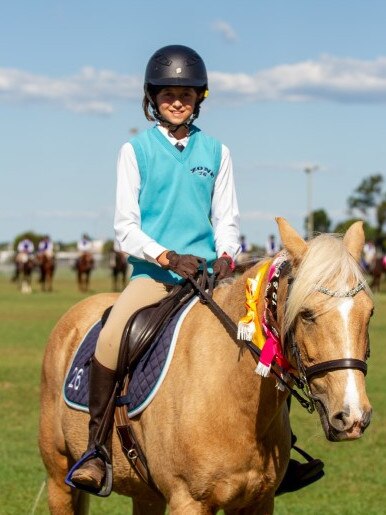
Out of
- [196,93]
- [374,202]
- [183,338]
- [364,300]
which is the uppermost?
[196,93]

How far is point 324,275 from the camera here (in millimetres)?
4516

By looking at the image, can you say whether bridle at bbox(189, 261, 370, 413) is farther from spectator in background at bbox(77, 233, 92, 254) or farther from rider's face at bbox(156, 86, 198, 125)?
spectator in background at bbox(77, 233, 92, 254)

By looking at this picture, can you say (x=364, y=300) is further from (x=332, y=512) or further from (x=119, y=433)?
(x=332, y=512)

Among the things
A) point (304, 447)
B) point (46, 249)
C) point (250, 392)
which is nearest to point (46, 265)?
point (46, 249)

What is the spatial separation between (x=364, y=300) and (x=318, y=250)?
299 millimetres

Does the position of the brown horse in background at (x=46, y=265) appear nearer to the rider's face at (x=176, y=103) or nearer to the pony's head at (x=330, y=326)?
the rider's face at (x=176, y=103)

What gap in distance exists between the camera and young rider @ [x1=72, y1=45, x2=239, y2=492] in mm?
5699

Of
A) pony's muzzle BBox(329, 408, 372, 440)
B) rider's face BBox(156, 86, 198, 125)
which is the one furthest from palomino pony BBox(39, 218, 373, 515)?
rider's face BBox(156, 86, 198, 125)

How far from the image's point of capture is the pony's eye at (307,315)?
4500 mm

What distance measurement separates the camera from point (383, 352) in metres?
20.9

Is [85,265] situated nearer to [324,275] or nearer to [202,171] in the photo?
[202,171]

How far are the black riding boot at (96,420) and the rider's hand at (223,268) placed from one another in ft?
2.50

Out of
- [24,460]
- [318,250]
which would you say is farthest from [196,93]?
[24,460]

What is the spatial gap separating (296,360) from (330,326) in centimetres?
30
